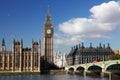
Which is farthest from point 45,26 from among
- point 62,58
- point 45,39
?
point 62,58

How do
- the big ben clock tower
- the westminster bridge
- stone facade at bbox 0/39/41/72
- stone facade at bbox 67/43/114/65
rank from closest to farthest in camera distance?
the westminster bridge, stone facade at bbox 0/39/41/72, the big ben clock tower, stone facade at bbox 67/43/114/65

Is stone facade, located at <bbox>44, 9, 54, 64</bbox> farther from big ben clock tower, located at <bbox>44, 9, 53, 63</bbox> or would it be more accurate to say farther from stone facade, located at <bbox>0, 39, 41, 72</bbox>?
stone facade, located at <bbox>0, 39, 41, 72</bbox>

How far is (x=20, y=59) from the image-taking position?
121875 millimetres

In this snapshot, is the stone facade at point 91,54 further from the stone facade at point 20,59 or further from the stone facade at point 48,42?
the stone facade at point 20,59

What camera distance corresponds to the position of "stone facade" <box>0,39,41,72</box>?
12075 centimetres

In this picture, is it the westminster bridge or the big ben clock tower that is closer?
the westminster bridge

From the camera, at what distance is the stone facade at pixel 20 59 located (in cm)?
12075

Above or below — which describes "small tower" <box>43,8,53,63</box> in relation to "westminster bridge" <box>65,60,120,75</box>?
above

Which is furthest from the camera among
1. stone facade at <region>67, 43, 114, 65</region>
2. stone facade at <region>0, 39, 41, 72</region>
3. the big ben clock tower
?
stone facade at <region>67, 43, 114, 65</region>

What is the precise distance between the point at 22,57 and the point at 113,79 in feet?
189

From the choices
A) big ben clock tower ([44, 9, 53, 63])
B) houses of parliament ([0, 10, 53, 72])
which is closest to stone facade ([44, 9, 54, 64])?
big ben clock tower ([44, 9, 53, 63])

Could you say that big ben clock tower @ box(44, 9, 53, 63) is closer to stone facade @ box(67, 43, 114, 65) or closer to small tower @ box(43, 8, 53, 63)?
small tower @ box(43, 8, 53, 63)

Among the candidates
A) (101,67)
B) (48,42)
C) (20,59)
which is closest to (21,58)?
(20,59)

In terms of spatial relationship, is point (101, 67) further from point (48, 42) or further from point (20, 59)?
point (48, 42)
